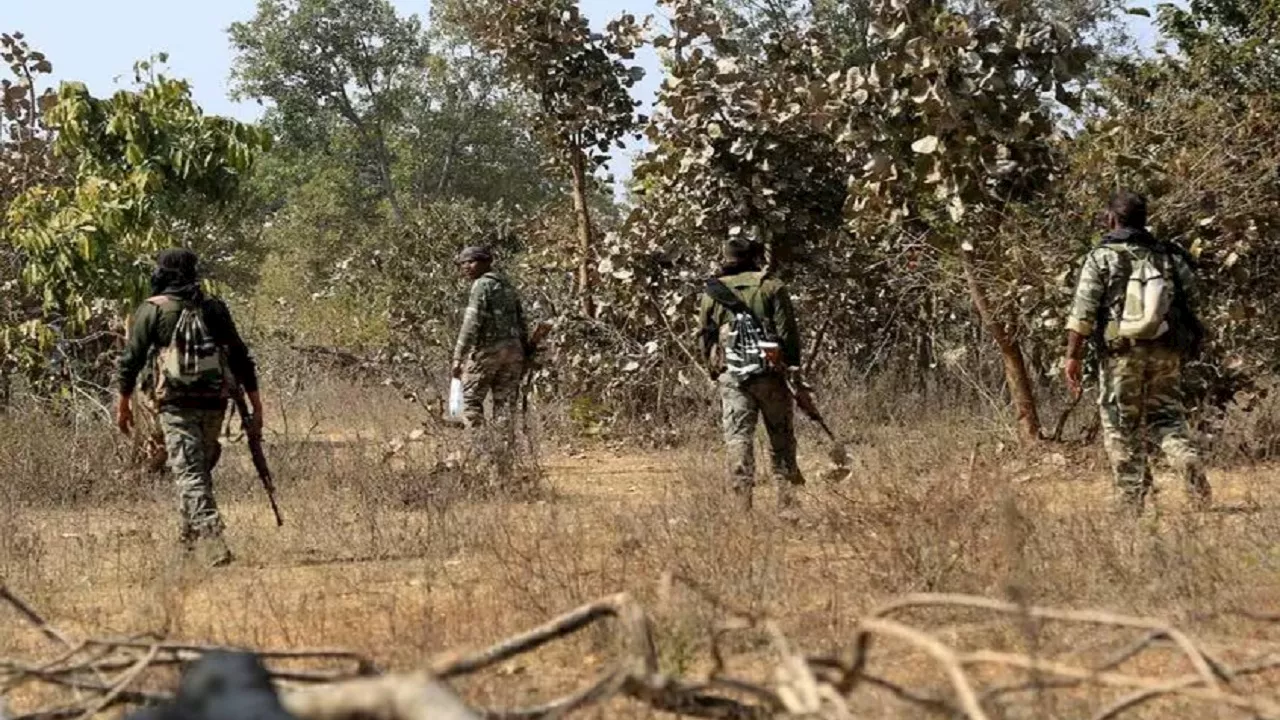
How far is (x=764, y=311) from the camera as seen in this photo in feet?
23.8

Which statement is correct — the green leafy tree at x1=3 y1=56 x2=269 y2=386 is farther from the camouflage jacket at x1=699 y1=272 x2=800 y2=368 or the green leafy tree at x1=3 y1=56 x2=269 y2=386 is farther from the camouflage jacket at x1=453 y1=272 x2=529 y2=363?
the camouflage jacket at x1=699 y1=272 x2=800 y2=368

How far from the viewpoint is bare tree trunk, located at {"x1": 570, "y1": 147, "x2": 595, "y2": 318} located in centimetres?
1184

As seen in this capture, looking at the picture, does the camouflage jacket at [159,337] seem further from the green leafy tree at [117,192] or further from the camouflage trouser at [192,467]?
the green leafy tree at [117,192]

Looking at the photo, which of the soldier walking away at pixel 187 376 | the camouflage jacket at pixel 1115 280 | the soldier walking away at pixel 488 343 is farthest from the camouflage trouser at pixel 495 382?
the camouflage jacket at pixel 1115 280

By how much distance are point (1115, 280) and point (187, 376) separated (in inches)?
159

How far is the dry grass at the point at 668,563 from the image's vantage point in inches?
177

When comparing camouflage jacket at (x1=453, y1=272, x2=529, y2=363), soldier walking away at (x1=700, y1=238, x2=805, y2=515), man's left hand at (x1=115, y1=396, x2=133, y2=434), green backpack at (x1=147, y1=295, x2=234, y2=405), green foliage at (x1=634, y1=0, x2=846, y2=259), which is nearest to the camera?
green backpack at (x1=147, y1=295, x2=234, y2=405)

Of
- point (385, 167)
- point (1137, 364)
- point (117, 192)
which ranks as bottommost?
point (1137, 364)

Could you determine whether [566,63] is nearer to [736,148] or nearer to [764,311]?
[736,148]

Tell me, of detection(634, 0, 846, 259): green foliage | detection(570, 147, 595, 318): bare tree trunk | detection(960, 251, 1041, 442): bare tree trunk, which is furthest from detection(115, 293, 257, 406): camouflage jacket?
detection(570, 147, 595, 318): bare tree trunk

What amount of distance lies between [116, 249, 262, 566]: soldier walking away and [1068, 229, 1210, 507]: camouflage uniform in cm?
374

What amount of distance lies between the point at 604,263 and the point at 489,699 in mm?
7457

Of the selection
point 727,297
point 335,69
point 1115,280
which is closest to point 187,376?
point 727,297

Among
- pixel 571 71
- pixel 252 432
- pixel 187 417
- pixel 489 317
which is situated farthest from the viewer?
pixel 571 71
